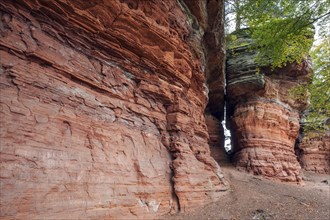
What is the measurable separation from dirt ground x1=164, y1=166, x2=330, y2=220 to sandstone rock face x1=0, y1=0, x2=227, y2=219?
2.26 feet

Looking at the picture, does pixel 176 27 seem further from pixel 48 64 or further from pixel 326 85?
pixel 326 85

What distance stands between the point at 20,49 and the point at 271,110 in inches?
663

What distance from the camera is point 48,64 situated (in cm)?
587

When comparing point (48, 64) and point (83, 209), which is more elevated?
point (48, 64)

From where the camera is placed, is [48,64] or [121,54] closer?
[48,64]

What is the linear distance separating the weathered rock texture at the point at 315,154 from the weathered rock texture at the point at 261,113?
4.94 metres

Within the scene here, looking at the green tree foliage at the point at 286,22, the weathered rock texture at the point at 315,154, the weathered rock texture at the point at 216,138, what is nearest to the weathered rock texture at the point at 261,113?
the weathered rock texture at the point at 216,138

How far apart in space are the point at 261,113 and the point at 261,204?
873cm

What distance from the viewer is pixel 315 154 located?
22656mm

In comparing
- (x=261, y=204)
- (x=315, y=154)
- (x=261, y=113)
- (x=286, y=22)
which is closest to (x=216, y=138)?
(x=261, y=113)

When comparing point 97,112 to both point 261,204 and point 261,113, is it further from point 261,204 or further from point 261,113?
point 261,113

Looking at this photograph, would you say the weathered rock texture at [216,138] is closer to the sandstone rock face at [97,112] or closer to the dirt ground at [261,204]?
the dirt ground at [261,204]

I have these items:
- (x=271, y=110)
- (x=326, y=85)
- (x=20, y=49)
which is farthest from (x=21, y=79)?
(x=271, y=110)

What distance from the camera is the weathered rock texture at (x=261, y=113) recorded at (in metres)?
16.6
